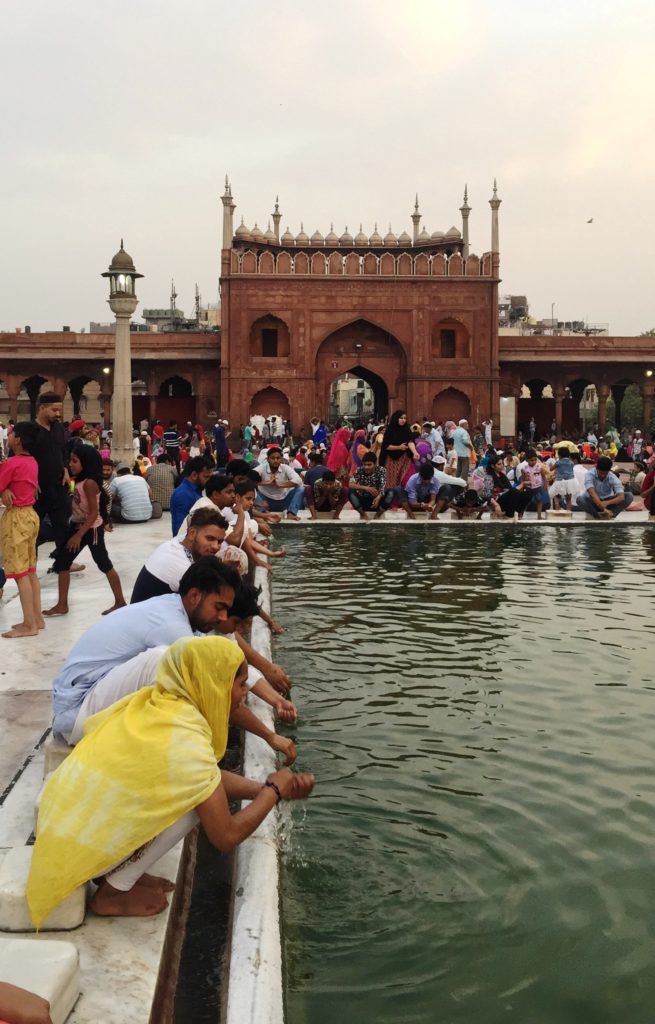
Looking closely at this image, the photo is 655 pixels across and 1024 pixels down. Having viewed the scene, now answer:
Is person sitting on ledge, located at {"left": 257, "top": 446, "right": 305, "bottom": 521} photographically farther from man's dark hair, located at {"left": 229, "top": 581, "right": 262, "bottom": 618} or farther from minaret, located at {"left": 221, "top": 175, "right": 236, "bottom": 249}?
minaret, located at {"left": 221, "top": 175, "right": 236, "bottom": 249}

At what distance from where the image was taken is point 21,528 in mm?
5066

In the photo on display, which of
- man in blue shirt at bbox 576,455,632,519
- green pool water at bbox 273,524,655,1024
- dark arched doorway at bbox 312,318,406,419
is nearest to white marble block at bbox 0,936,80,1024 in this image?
green pool water at bbox 273,524,655,1024

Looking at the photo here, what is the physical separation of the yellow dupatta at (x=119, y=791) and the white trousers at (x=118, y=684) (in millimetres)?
388

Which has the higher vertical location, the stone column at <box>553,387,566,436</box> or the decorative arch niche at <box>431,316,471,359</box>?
the decorative arch niche at <box>431,316,471,359</box>

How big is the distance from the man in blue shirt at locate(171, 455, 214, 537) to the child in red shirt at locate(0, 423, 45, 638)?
3.57 ft

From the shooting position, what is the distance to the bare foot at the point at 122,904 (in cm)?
230

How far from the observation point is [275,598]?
6.66 meters

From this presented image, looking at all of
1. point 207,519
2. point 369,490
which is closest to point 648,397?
point 369,490

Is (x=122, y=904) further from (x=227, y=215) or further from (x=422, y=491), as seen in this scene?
(x=227, y=215)

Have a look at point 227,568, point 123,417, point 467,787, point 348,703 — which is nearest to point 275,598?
point 348,703

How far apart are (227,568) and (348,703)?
162cm

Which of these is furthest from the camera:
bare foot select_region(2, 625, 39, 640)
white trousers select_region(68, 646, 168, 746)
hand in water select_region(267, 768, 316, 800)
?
bare foot select_region(2, 625, 39, 640)

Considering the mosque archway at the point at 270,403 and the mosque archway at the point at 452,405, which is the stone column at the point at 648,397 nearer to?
the mosque archway at the point at 452,405

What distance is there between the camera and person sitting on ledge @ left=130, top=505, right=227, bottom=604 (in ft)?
12.4
